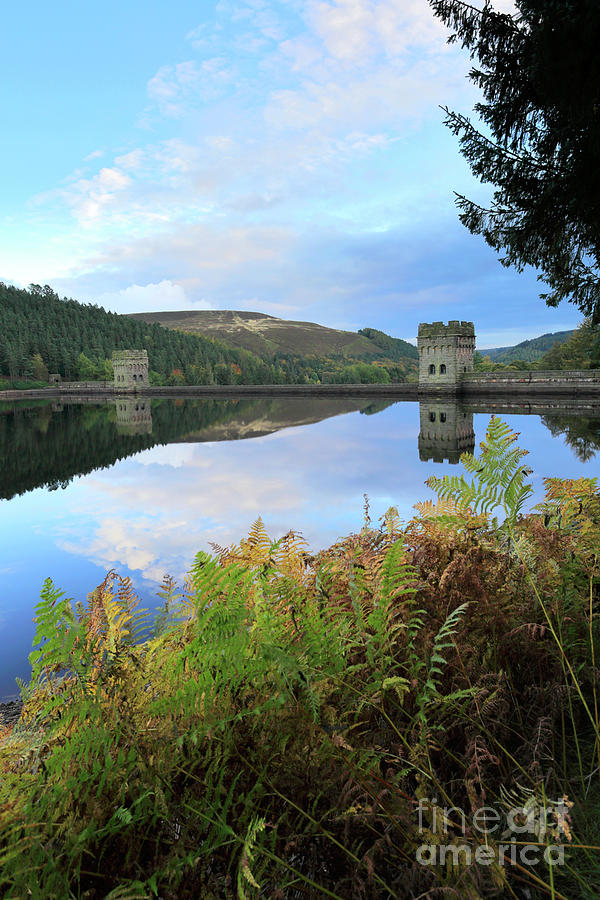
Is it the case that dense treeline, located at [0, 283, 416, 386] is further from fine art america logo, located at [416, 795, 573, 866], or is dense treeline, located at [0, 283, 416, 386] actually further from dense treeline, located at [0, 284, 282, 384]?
fine art america logo, located at [416, 795, 573, 866]

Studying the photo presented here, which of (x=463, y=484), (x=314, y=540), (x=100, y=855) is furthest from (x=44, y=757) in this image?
(x=314, y=540)

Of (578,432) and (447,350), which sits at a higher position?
(447,350)

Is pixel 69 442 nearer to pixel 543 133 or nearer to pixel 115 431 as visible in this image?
pixel 115 431

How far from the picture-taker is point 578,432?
22.7m

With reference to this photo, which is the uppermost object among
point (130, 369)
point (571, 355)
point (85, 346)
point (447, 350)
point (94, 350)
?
point (85, 346)

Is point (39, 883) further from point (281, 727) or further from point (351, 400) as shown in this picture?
point (351, 400)

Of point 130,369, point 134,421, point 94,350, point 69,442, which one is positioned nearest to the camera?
point 69,442

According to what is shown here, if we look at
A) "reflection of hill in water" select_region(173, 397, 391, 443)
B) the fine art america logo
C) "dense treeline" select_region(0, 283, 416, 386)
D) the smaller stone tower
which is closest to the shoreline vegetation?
the fine art america logo

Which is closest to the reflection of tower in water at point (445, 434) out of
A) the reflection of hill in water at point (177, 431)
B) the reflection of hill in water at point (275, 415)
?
the reflection of hill in water at point (177, 431)

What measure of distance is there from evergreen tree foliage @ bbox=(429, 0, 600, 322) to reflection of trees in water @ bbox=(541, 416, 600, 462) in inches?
385

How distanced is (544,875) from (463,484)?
2138 millimetres

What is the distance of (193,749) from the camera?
210 cm

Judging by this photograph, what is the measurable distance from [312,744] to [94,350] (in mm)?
143890

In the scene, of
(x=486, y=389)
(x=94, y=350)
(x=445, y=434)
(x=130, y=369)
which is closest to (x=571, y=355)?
(x=486, y=389)
